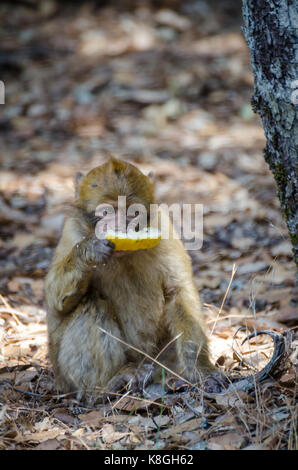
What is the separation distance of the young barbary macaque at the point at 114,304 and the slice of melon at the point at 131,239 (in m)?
0.06

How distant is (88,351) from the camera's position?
13.9 feet

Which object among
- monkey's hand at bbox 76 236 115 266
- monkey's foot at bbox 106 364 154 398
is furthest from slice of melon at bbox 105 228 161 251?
monkey's foot at bbox 106 364 154 398

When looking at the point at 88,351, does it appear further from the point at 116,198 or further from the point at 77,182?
the point at 77,182

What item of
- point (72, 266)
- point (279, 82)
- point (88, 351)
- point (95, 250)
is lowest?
point (88, 351)

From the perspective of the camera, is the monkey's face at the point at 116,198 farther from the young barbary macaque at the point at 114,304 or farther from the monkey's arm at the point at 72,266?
the monkey's arm at the point at 72,266

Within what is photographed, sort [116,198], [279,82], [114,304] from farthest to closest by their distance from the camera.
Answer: [114,304], [116,198], [279,82]

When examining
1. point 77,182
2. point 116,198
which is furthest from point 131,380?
point 77,182

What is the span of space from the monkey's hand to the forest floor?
94cm

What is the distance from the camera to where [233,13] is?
12.9m

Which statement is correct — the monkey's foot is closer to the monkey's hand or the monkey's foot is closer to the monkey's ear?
the monkey's hand

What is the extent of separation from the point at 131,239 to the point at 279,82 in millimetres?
1355

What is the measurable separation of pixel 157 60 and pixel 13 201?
4734mm
